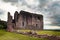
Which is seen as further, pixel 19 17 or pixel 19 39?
pixel 19 17

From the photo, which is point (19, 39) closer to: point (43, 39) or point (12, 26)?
point (43, 39)

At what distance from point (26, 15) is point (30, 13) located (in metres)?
0.76

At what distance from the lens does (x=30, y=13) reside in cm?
3397

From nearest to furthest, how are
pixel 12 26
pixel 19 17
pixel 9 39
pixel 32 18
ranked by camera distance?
pixel 9 39, pixel 12 26, pixel 19 17, pixel 32 18

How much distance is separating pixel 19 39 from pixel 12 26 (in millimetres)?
10184

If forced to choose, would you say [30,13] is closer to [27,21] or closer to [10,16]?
[27,21]

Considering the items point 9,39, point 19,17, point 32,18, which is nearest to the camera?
point 9,39

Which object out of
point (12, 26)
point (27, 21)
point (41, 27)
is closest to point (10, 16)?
point (12, 26)

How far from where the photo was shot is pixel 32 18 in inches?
1385

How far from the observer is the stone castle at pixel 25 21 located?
31.2m

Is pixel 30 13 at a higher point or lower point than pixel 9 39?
higher

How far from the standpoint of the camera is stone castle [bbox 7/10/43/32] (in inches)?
1229

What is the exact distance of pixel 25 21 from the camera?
33781 mm

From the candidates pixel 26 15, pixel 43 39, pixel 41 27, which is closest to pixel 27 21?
pixel 26 15
